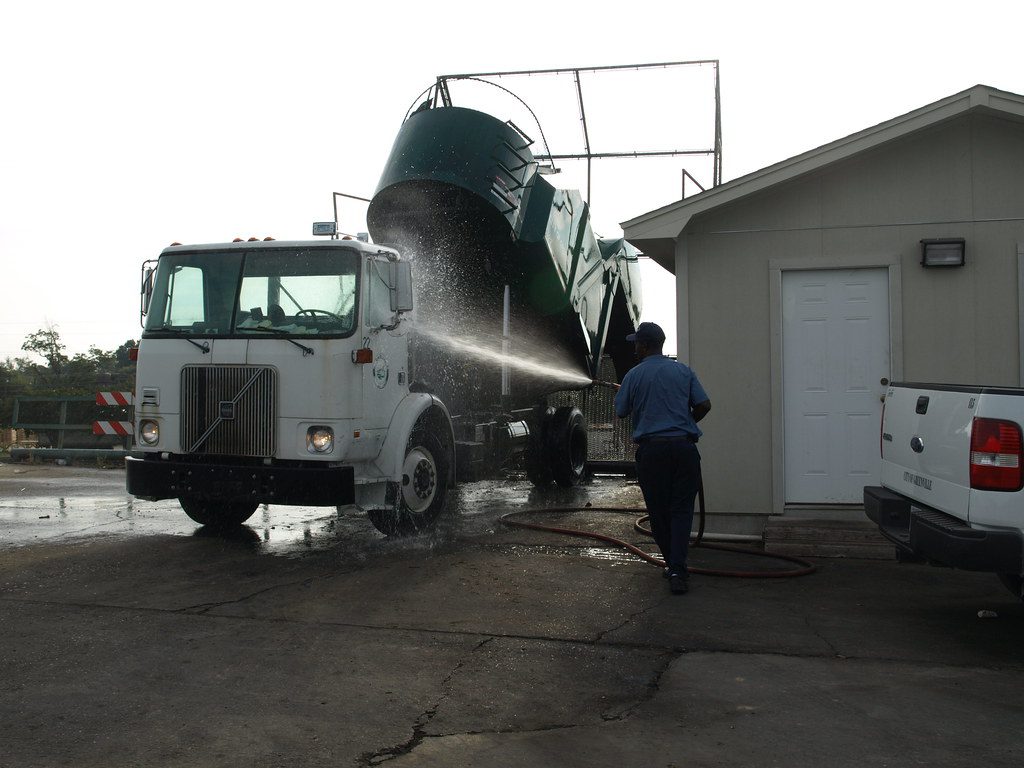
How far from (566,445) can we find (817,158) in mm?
5522

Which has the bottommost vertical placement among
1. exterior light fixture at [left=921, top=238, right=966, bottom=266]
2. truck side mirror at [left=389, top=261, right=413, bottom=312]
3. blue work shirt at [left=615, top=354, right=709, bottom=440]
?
blue work shirt at [left=615, top=354, right=709, bottom=440]

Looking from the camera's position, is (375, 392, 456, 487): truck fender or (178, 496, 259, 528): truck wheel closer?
(375, 392, 456, 487): truck fender

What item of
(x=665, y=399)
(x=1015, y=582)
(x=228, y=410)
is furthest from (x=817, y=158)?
(x=228, y=410)

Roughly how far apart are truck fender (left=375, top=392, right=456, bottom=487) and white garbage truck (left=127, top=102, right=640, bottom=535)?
0.02 metres

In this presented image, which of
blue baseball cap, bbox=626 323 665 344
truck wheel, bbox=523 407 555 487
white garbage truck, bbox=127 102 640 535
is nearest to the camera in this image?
blue baseball cap, bbox=626 323 665 344

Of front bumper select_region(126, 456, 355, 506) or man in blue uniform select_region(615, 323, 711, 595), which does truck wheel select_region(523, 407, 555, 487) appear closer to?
front bumper select_region(126, 456, 355, 506)

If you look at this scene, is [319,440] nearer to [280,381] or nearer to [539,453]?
[280,381]

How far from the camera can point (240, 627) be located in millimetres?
5559

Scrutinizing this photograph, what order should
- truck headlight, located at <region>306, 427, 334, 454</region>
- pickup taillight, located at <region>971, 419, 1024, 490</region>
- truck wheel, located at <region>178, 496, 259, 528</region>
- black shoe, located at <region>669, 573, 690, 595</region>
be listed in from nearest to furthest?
pickup taillight, located at <region>971, 419, 1024, 490</region>
black shoe, located at <region>669, 573, 690, 595</region>
truck headlight, located at <region>306, 427, 334, 454</region>
truck wheel, located at <region>178, 496, 259, 528</region>

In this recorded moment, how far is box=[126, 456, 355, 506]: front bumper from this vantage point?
25.0 ft

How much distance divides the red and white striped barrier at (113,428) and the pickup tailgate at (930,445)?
41.6ft

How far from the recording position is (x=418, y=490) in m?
8.74

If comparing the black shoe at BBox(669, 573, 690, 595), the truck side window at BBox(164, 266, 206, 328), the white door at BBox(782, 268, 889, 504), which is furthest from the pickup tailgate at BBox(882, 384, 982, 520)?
the truck side window at BBox(164, 266, 206, 328)

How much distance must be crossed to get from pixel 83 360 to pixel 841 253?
34.9 meters
